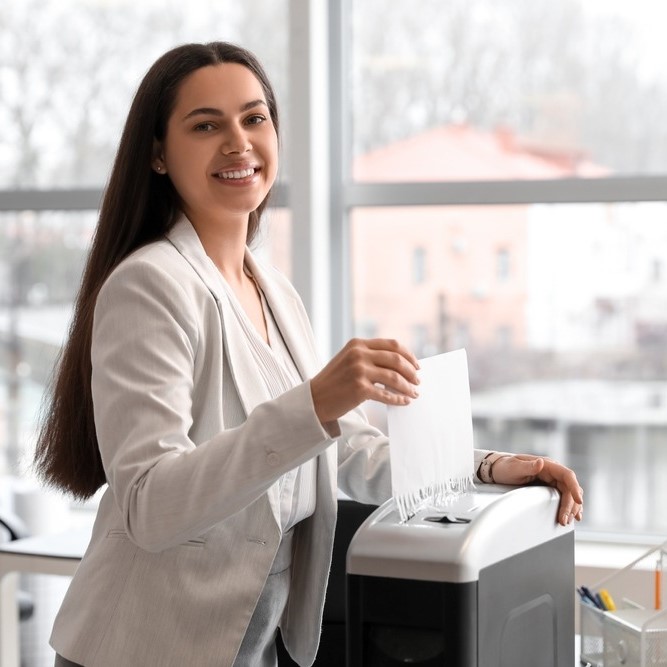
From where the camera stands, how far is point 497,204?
2.80m

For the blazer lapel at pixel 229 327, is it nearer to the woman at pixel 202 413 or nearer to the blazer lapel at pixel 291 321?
the woman at pixel 202 413

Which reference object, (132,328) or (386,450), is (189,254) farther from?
(386,450)

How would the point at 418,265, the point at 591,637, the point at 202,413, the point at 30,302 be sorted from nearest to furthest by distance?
the point at 202,413, the point at 591,637, the point at 418,265, the point at 30,302

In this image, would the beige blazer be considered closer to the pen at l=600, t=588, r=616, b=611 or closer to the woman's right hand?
the woman's right hand

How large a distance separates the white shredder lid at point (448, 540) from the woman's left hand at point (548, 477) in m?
0.08

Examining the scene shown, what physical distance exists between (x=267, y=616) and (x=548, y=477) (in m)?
0.38

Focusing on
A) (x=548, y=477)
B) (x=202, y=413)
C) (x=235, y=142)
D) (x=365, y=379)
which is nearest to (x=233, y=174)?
(x=235, y=142)

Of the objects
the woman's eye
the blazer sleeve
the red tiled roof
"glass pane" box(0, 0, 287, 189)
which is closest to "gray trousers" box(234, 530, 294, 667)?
the blazer sleeve

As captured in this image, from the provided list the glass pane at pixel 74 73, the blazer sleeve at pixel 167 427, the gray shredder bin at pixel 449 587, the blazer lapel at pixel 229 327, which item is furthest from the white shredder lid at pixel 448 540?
the glass pane at pixel 74 73

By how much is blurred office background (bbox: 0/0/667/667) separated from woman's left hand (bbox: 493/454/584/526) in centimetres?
154

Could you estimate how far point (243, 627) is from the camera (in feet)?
4.03

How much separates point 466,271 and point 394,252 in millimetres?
211

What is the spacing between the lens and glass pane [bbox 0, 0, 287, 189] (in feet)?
10.3

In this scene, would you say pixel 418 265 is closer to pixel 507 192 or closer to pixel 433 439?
pixel 507 192
